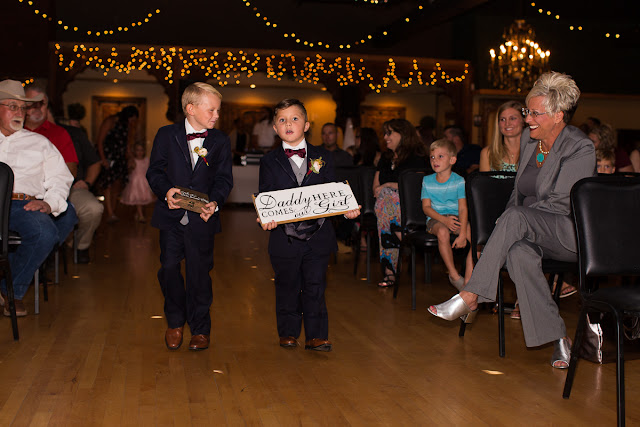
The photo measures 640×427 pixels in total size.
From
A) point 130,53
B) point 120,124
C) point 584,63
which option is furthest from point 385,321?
point 584,63

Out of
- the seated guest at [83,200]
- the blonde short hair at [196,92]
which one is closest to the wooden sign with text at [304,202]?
the blonde short hair at [196,92]

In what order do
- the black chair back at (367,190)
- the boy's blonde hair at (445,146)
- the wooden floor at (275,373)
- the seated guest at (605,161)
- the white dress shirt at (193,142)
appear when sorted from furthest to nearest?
the black chair back at (367,190)
the seated guest at (605,161)
the boy's blonde hair at (445,146)
the white dress shirt at (193,142)
the wooden floor at (275,373)

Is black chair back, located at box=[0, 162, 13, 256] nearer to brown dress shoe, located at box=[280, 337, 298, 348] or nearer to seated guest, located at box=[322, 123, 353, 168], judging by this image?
brown dress shoe, located at box=[280, 337, 298, 348]

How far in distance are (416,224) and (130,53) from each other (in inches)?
436

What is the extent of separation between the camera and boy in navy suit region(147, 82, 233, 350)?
360 centimetres

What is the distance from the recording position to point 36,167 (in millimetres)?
4664

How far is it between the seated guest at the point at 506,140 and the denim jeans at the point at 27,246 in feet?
9.57

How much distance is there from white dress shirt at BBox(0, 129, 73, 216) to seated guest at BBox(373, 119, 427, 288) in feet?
7.71

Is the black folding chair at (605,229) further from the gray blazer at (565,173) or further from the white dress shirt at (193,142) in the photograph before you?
the white dress shirt at (193,142)

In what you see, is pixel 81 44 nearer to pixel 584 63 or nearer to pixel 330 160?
pixel 584 63

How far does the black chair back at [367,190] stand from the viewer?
6.37 m

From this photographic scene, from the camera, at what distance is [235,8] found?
50.9 feet

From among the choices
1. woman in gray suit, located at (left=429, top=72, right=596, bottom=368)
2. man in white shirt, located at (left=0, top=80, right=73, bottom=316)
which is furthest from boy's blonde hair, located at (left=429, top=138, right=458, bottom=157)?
man in white shirt, located at (left=0, top=80, right=73, bottom=316)

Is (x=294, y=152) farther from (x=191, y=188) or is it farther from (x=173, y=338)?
(x=173, y=338)
